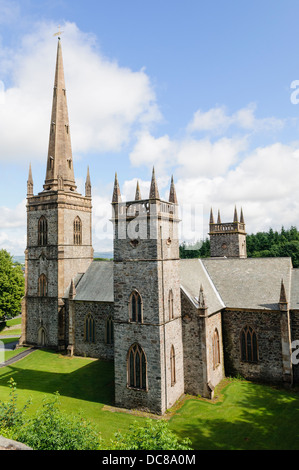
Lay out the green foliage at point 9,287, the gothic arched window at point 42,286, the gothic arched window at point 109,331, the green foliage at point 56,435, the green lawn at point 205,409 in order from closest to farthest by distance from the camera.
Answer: the green foliage at point 56,435
the green lawn at point 205,409
the gothic arched window at point 109,331
the gothic arched window at point 42,286
the green foliage at point 9,287

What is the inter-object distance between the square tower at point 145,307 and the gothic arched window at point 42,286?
792 inches

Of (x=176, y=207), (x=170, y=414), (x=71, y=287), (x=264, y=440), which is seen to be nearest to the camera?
(x=264, y=440)

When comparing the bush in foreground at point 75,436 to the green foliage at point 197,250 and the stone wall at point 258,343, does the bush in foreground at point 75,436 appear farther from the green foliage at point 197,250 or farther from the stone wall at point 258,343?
the green foliage at point 197,250

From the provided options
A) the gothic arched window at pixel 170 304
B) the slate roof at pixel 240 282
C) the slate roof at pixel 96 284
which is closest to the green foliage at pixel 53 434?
→ the gothic arched window at pixel 170 304

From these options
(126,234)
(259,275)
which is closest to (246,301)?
(259,275)

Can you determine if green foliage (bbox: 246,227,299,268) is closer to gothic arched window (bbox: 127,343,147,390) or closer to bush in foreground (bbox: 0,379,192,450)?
gothic arched window (bbox: 127,343,147,390)

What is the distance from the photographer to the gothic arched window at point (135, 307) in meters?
22.5

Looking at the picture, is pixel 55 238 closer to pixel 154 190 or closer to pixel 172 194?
pixel 172 194

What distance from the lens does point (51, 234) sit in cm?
4009

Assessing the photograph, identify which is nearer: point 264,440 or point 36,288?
point 264,440

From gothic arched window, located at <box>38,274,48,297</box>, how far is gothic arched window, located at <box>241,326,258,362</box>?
25263 mm

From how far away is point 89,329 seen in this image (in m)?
35.8

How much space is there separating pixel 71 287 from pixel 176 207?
1822 cm
